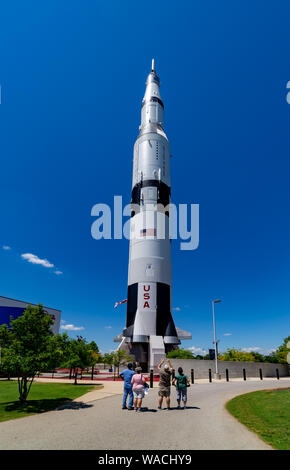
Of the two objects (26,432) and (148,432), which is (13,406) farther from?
(148,432)

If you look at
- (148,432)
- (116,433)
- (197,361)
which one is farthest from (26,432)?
(197,361)

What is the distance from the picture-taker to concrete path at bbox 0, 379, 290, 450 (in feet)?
18.2

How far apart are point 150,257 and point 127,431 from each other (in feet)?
98.7

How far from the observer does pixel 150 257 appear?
36.6 metres

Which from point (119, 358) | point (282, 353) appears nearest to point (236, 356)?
point (282, 353)

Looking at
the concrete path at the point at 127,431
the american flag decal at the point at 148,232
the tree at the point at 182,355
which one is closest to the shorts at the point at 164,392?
the concrete path at the point at 127,431

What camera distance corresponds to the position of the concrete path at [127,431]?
555cm

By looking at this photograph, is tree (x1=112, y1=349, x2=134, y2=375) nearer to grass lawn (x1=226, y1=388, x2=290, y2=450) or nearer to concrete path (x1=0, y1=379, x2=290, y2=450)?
grass lawn (x1=226, y1=388, x2=290, y2=450)

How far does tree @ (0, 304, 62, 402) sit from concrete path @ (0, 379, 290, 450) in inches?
69.1

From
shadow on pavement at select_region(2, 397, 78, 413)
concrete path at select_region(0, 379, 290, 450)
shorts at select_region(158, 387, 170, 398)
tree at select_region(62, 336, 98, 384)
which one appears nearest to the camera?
concrete path at select_region(0, 379, 290, 450)

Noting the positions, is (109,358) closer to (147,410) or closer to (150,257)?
(150,257)

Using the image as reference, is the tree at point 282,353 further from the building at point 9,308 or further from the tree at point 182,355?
the building at point 9,308

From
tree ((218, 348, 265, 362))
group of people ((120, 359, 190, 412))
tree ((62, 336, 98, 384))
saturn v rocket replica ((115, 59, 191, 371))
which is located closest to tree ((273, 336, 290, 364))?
tree ((218, 348, 265, 362))

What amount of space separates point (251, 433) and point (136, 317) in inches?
1114
